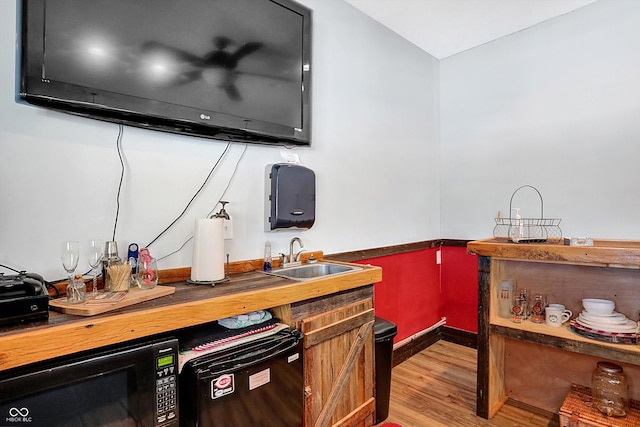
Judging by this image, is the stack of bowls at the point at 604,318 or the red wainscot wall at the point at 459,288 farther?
the red wainscot wall at the point at 459,288

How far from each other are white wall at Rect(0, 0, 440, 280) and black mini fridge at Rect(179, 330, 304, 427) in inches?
26.1

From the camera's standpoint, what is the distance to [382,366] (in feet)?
7.17

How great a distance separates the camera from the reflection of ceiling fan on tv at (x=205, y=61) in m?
1.61

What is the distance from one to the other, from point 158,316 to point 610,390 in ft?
7.89

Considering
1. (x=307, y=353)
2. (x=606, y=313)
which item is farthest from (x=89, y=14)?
(x=606, y=313)

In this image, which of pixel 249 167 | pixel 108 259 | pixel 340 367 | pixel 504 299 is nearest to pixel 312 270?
pixel 340 367

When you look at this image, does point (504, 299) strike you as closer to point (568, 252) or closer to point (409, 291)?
point (568, 252)

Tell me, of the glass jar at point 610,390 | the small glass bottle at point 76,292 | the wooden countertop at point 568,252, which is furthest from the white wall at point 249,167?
the glass jar at point 610,390

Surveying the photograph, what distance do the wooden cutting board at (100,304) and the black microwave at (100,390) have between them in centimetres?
13

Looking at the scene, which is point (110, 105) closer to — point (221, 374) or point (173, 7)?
point (173, 7)

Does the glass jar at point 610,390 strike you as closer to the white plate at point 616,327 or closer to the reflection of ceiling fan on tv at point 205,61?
the white plate at point 616,327

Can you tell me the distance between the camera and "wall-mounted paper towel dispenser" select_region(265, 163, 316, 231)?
213 centimetres

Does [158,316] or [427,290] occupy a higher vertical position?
[158,316]

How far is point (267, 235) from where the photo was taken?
220 cm
